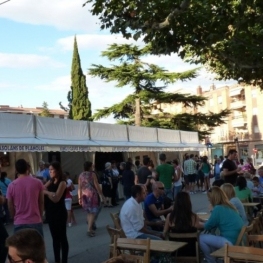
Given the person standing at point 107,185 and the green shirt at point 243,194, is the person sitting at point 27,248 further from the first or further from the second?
the person standing at point 107,185

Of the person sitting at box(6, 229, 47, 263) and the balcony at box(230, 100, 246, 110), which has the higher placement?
the balcony at box(230, 100, 246, 110)

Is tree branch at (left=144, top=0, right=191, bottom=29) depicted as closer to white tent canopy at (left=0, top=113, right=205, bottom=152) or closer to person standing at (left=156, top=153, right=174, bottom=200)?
person standing at (left=156, top=153, right=174, bottom=200)

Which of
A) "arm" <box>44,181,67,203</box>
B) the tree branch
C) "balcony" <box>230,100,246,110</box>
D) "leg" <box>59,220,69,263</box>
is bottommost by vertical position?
"leg" <box>59,220,69,263</box>

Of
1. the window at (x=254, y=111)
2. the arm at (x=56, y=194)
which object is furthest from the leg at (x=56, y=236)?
the window at (x=254, y=111)

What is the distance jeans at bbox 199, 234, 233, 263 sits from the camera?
21.3 feet

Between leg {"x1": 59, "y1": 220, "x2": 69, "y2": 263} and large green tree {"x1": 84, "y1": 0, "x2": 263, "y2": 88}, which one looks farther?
large green tree {"x1": 84, "y1": 0, "x2": 263, "y2": 88}

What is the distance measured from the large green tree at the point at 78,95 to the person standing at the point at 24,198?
40863 millimetres

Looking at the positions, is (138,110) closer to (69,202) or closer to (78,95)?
(78,95)

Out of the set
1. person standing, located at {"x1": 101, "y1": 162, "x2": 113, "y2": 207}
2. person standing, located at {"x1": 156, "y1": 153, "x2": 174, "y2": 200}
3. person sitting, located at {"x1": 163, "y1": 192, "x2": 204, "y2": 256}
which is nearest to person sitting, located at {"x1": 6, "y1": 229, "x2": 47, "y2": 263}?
person sitting, located at {"x1": 163, "y1": 192, "x2": 204, "y2": 256}

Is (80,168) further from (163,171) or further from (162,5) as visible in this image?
(162,5)

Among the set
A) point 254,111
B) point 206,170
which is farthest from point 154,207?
point 254,111

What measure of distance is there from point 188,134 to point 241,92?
50314 mm

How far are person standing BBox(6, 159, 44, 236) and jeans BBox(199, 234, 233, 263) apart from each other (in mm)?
2260

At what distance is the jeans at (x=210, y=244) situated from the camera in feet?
21.3
